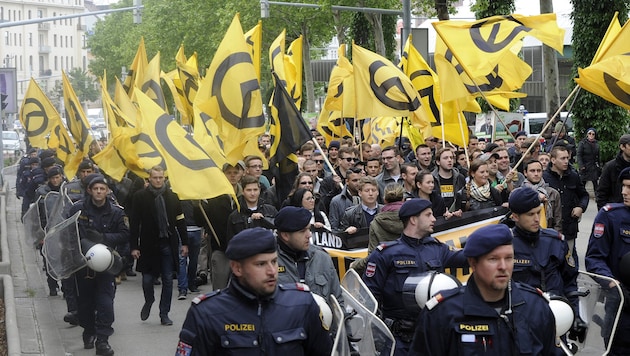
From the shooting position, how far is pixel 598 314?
6941 mm

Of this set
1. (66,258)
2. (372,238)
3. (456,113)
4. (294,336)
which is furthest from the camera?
(456,113)

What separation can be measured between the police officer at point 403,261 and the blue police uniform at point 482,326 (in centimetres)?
226

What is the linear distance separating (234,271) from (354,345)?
4.14 feet

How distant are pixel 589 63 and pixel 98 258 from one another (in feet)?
61.2

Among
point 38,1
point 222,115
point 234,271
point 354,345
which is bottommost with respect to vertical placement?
point 354,345

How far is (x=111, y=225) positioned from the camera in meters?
11.2

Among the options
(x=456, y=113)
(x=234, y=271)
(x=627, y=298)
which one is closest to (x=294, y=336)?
(x=234, y=271)

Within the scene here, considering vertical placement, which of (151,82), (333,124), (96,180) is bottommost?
(96,180)

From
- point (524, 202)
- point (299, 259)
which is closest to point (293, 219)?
point (299, 259)

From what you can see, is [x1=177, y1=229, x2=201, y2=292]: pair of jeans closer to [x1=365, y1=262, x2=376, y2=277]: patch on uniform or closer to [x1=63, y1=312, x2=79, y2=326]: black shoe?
[x1=63, y1=312, x2=79, y2=326]: black shoe

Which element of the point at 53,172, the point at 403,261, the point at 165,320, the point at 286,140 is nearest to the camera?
the point at 403,261

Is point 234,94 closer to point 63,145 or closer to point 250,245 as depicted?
point 63,145

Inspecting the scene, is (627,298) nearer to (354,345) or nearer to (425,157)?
(354,345)

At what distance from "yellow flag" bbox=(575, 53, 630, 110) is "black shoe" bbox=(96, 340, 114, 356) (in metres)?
5.28
